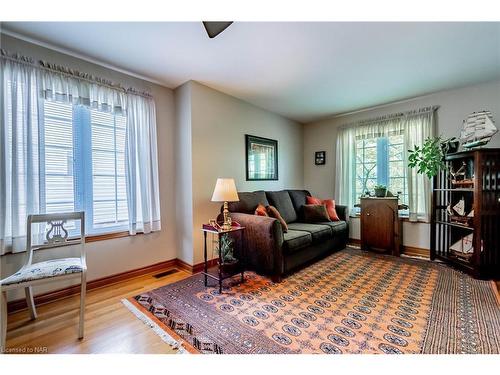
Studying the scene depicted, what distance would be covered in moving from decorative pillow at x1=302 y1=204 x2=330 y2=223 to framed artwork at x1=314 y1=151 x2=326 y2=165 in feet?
3.93

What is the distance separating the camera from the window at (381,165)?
3621mm

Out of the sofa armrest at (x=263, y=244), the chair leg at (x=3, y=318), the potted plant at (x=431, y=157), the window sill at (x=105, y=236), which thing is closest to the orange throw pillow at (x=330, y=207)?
the potted plant at (x=431, y=157)

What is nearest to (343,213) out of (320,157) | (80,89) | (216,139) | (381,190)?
(381,190)

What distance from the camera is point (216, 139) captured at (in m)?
3.13

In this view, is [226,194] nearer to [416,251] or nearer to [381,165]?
[381,165]

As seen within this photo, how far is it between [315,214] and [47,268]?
3.24 metres

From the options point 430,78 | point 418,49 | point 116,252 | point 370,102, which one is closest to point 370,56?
point 418,49

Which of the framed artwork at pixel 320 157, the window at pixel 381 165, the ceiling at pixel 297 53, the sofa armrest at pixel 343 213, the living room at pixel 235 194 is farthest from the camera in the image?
the framed artwork at pixel 320 157

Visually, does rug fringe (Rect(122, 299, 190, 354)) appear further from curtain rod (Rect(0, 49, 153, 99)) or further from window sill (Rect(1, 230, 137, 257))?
curtain rod (Rect(0, 49, 153, 99))

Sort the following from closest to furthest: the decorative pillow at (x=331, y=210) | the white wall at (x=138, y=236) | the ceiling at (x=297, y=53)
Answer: the ceiling at (x=297, y=53), the white wall at (x=138, y=236), the decorative pillow at (x=331, y=210)

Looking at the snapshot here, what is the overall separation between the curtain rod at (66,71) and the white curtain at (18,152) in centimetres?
4

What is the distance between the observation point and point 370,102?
11.9ft

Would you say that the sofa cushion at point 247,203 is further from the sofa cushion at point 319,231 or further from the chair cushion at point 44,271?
the chair cushion at point 44,271
